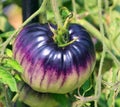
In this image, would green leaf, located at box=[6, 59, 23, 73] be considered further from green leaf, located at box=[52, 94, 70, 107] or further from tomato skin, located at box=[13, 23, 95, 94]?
green leaf, located at box=[52, 94, 70, 107]

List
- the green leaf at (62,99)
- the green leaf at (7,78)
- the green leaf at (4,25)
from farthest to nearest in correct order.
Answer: the green leaf at (4,25) < the green leaf at (62,99) < the green leaf at (7,78)

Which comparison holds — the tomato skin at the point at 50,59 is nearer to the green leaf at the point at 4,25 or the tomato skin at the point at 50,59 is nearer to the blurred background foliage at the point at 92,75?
the blurred background foliage at the point at 92,75

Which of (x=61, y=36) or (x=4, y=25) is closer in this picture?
(x=61, y=36)

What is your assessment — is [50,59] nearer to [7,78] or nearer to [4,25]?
[7,78]

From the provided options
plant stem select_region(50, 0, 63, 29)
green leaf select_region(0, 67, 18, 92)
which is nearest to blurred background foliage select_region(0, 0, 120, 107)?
green leaf select_region(0, 67, 18, 92)

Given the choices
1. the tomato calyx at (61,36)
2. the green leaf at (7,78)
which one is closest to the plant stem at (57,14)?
the tomato calyx at (61,36)

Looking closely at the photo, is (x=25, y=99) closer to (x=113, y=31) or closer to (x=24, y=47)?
(x=24, y=47)

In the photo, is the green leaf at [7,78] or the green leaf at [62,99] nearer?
the green leaf at [7,78]

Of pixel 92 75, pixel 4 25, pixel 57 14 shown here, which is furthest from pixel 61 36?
pixel 4 25
